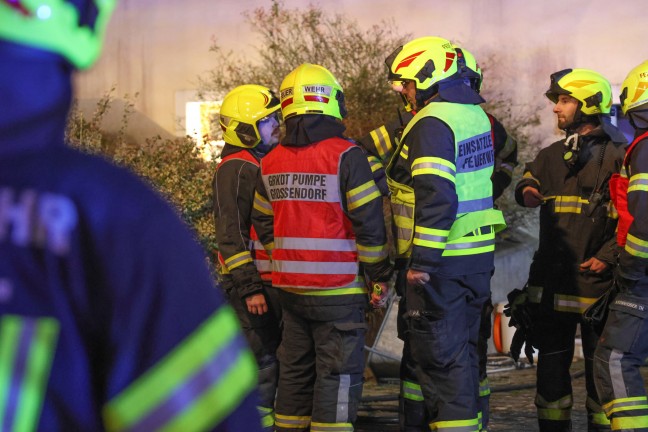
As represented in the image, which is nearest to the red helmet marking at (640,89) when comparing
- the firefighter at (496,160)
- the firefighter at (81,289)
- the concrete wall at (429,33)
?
the firefighter at (496,160)

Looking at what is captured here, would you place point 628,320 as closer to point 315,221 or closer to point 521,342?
point 521,342

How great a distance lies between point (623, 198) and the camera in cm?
569

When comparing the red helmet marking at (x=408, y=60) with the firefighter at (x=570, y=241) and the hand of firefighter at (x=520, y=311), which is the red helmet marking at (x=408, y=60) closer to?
the firefighter at (x=570, y=241)

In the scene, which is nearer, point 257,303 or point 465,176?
point 465,176

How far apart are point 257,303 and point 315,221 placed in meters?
0.75

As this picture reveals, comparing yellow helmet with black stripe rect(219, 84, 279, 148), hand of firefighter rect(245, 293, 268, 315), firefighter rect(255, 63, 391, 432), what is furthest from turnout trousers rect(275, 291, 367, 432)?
yellow helmet with black stripe rect(219, 84, 279, 148)

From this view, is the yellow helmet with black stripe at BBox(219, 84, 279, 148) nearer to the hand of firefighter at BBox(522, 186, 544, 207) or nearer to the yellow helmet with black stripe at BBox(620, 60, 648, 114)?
the hand of firefighter at BBox(522, 186, 544, 207)

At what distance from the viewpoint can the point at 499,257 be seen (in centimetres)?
1217

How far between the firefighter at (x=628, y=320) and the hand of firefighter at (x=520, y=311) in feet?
2.26

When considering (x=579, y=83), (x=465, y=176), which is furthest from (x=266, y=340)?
(x=579, y=83)

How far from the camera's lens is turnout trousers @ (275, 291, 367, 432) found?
5508 mm

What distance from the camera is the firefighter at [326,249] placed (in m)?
5.49

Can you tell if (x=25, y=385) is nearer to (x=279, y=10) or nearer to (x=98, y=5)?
(x=98, y=5)

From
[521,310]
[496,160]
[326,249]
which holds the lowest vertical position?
[521,310]
